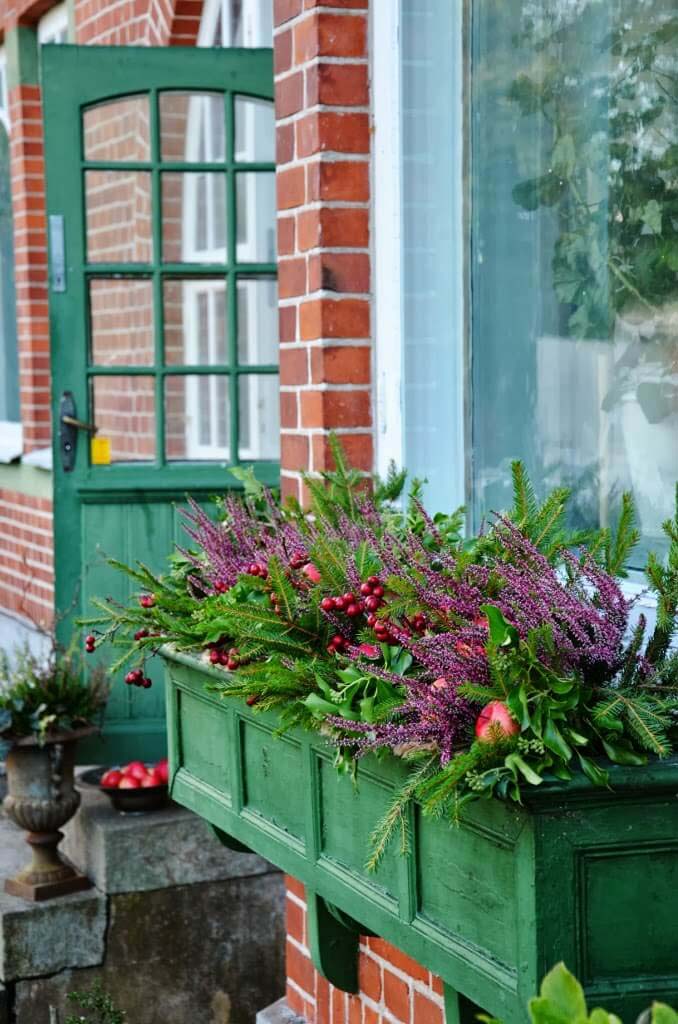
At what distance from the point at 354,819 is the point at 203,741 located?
0.68m

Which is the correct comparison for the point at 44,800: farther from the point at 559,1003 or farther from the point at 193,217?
the point at 193,217

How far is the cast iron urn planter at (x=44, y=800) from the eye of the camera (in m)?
4.43

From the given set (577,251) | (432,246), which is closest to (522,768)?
(577,251)

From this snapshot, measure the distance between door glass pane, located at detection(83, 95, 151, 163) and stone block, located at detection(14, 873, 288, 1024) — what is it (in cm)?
344

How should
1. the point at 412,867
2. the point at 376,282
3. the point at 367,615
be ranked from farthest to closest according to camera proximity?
the point at 376,282, the point at 367,615, the point at 412,867

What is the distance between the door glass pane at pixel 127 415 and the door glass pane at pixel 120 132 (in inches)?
40.3

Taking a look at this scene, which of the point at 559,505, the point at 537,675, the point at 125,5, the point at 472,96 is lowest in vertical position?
the point at 537,675

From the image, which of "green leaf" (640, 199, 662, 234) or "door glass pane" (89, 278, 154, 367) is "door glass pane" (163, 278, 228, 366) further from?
"green leaf" (640, 199, 662, 234)

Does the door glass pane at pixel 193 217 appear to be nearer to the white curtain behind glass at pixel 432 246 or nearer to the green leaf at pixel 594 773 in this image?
the white curtain behind glass at pixel 432 246

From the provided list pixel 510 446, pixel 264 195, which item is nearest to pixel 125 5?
pixel 264 195

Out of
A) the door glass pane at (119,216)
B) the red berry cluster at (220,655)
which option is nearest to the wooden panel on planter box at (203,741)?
the red berry cluster at (220,655)

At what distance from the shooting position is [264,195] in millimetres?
6168

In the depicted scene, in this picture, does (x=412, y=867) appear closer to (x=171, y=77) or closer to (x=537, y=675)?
(x=537, y=675)

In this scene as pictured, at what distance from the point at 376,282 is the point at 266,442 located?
3.28 meters
